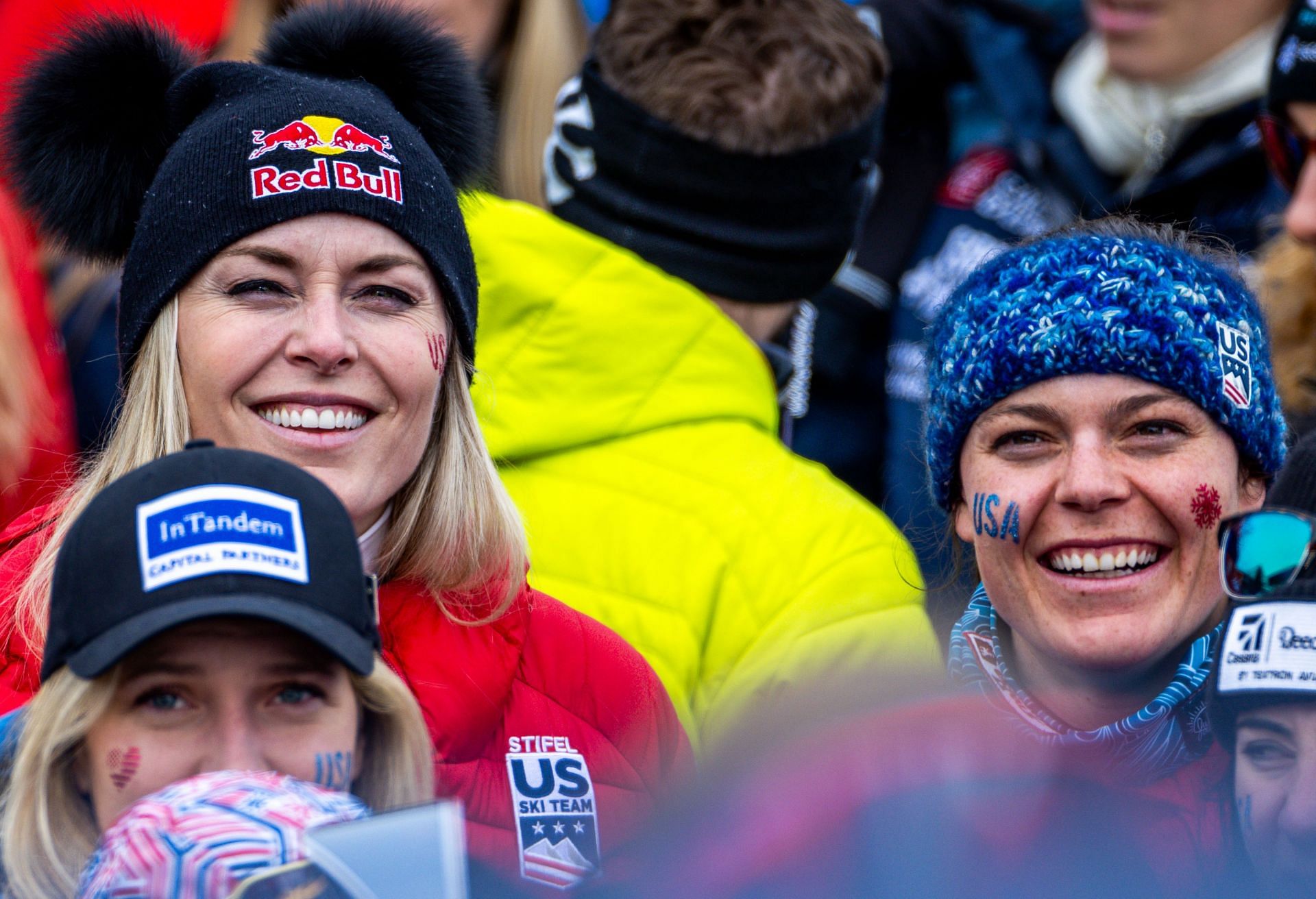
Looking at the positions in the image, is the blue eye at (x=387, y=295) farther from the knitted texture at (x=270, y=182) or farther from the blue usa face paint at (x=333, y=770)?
the blue usa face paint at (x=333, y=770)

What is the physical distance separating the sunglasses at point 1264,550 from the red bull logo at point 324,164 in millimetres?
1417

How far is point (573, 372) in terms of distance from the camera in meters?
3.34

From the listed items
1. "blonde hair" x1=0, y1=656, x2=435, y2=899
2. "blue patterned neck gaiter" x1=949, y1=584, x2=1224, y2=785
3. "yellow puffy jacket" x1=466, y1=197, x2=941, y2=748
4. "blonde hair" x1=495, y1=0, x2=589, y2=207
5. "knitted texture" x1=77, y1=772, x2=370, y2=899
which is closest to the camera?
"knitted texture" x1=77, y1=772, x2=370, y2=899

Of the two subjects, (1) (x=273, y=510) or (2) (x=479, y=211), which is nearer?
(1) (x=273, y=510)

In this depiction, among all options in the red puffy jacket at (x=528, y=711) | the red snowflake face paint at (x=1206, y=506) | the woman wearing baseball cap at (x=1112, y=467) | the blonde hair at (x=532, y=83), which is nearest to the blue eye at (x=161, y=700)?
the red puffy jacket at (x=528, y=711)

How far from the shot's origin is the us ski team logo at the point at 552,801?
8.25 ft

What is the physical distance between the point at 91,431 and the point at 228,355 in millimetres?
1479

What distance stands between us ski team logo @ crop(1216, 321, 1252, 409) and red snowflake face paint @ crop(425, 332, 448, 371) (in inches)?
49.3

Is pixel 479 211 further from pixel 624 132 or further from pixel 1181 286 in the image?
pixel 1181 286

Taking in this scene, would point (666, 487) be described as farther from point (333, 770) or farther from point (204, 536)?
point (204, 536)

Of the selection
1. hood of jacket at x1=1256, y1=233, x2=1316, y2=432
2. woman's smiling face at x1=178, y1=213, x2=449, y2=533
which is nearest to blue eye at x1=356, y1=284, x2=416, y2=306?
woman's smiling face at x1=178, y1=213, x2=449, y2=533

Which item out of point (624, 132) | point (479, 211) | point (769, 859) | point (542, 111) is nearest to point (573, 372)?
point (479, 211)

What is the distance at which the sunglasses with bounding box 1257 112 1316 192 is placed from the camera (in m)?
3.92

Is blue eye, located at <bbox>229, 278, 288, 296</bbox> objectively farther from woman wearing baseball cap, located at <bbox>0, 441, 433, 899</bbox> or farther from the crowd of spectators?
woman wearing baseball cap, located at <bbox>0, 441, 433, 899</bbox>
